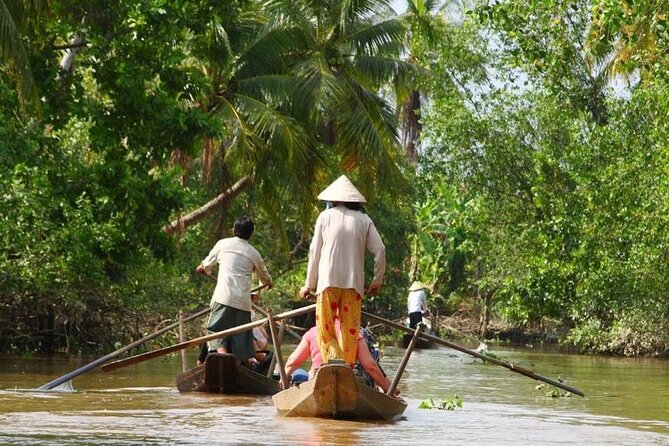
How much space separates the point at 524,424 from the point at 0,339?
1167 cm

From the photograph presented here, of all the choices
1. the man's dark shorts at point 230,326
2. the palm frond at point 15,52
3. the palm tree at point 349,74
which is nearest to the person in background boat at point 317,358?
the man's dark shorts at point 230,326

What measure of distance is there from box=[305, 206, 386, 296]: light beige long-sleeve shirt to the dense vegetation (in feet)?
17.3

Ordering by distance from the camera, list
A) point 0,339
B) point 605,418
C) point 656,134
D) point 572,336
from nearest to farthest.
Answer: point 605,418 → point 0,339 → point 656,134 → point 572,336

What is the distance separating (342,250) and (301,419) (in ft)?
4.46

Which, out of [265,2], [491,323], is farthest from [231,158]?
[491,323]

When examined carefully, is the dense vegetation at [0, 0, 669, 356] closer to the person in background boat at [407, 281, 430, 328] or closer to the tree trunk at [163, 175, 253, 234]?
the tree trunk at [163, 175, 253, 234]

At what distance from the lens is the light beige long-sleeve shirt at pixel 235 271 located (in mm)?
13578

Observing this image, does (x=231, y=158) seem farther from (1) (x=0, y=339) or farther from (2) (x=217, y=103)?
(1) (x=0, y=339)

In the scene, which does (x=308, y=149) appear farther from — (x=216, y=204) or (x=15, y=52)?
(x=15, y=52)

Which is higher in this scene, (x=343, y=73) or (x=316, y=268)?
(x=343, y=73)

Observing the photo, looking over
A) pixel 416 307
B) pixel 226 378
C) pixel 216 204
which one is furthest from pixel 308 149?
pixel 226 378

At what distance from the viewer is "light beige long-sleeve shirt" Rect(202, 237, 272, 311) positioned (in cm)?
1358

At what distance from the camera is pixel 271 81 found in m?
25.6

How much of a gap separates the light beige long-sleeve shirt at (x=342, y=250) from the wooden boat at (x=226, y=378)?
245 cm
